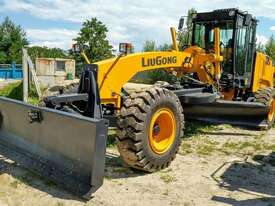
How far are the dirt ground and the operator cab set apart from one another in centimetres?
236

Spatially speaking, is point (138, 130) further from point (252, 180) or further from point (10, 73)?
point (10, 73)

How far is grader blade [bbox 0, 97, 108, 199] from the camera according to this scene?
4133 mm

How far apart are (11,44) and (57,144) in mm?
44500

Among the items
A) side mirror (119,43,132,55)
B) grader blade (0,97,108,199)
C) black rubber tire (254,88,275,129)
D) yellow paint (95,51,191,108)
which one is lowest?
grader blade (0,97,108,199)

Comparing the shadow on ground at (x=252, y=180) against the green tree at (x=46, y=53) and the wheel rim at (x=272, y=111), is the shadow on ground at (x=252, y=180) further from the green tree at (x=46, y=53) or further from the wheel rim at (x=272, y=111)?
the green tree at (x=46, y=53)

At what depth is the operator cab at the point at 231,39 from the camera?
330 inches

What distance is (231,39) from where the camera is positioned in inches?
331

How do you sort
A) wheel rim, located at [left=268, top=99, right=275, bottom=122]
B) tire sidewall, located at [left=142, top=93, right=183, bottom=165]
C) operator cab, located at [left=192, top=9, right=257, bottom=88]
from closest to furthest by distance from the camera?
tire sidewall, located at [left=142, top=93, right=183, bottom=165] → operator cab, located at [left=192, top=9, right=257, bottom=88] → wheel rim, located at [left=268, top=99, right=275, bottom=122]

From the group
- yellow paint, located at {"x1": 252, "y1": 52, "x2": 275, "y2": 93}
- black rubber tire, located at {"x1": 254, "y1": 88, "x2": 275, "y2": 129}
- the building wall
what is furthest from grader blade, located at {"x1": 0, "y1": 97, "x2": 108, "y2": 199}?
the building wall

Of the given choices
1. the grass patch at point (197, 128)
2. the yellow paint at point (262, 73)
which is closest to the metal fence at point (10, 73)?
the yellow paint at point (262, 73)

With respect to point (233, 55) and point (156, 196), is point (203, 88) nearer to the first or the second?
point (233, 55)


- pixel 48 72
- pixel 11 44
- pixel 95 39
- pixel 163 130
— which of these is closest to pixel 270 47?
pixel 95 39

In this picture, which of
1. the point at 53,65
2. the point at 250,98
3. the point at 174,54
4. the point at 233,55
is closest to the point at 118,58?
the point at 174,54

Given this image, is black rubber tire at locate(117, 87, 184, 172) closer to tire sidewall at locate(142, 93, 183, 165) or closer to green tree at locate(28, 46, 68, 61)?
tire sidewall at locate(142, 93, 183, 165)
